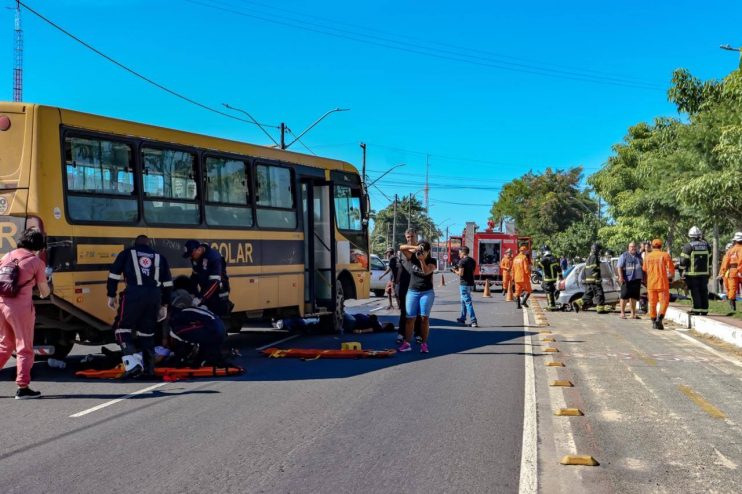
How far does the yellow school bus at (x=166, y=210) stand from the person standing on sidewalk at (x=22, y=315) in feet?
2.84

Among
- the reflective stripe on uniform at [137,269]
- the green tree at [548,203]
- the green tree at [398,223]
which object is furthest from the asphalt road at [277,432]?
the green tree at [398,223]

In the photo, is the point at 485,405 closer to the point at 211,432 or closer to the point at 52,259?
the point at 211,432

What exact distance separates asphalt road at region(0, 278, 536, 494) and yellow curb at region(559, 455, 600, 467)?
367 millimetres

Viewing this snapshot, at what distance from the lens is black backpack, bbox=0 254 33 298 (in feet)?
24.8

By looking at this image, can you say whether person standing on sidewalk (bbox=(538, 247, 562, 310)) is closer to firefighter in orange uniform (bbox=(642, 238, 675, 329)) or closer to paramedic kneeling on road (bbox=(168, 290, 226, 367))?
firefighter in orange uniform (bbox=(642, 238, 675, 329))

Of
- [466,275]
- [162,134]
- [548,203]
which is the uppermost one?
[548,203]

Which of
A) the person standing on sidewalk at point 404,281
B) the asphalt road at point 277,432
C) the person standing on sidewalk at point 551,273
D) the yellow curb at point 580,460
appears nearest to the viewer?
the asphalt road at point 277,432

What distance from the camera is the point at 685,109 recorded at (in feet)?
78.6

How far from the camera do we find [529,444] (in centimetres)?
602

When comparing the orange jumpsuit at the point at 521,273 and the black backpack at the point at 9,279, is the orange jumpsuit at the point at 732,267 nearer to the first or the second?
the orange jumpsuit at the point at 521,273

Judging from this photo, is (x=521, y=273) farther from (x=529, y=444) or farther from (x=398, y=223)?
(x=398, y=223)

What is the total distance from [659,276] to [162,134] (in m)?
10.3

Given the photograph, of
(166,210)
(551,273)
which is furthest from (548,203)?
(166,210)

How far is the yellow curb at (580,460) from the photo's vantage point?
5.43 metres
